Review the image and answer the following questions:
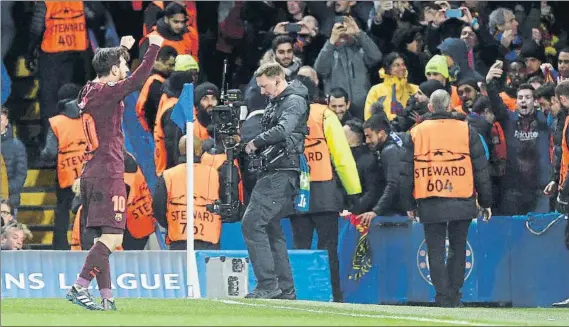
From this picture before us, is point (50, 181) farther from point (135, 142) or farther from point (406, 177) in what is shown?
point (406, 177)

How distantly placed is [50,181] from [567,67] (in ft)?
23.6

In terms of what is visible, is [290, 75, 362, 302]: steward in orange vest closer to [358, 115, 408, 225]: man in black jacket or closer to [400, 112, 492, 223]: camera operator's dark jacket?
[400, 112, 492, 223]: camera operator's dark jacket

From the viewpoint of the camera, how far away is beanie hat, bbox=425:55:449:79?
63.8 feet

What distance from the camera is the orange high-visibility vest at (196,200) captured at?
56.8ft

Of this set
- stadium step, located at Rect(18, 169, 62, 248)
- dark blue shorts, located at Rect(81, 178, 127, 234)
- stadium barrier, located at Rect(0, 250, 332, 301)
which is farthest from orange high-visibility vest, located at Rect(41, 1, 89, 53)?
dark blue shorts, located at Rect(81, 178, 127, 234)

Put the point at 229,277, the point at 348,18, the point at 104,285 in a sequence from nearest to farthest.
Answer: the point at 104,285 < the point at 229,277 < the point at 348,18

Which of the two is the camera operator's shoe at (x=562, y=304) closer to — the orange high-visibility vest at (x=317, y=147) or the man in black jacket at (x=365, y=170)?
the man in black jacket at (x=365, y=170)

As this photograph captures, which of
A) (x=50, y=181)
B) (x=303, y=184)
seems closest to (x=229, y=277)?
(x=303, y=184)

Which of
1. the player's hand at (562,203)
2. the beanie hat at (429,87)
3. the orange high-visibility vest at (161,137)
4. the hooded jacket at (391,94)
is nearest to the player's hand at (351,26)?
the hooded jacket at (391,94)

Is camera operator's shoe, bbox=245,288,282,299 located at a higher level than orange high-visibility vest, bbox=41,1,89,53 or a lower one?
lower

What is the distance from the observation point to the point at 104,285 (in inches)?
526

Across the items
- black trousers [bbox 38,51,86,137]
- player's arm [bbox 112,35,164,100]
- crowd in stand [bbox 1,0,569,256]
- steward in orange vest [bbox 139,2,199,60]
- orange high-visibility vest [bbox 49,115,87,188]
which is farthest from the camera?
black trousers [bbox 38,51,86,137]

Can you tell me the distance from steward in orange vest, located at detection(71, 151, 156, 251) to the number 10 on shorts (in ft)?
13.6

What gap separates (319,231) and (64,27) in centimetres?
580
